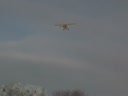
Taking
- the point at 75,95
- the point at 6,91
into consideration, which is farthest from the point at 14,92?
the point at 75,95

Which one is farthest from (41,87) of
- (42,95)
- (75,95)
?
(75,95)

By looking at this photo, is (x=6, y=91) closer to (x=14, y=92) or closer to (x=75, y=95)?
(x=14, y=92)

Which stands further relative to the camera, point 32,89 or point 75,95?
point 75,95

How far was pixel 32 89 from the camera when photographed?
199ft

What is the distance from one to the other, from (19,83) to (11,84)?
51.8 inches

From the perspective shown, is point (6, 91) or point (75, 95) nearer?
point (6, 91)

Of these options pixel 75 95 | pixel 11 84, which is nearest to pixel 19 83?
pixel 11 84

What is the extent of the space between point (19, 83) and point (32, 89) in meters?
1.77

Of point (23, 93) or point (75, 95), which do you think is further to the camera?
point (75, 95)

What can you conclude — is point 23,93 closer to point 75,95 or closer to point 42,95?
point 42,95

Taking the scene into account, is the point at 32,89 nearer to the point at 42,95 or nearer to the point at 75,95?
the point at 42,95

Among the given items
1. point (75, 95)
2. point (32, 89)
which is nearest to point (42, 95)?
point (32, 89)

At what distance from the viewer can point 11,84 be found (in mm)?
60188

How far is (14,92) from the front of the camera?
5909 centimetres
